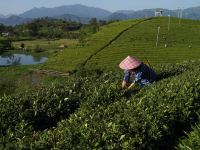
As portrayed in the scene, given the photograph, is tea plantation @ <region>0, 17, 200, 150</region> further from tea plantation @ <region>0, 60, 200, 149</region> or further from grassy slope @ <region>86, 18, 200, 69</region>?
grassy slope @ <region>86, 18, 200, 69</region>

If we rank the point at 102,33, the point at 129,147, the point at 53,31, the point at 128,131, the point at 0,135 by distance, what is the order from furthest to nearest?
the point at 53,31
the point at 102,33
the point at 0,135
the point at 128,131
the point at 129,147

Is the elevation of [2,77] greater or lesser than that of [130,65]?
lesser

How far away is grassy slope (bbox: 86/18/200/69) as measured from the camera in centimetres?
6675

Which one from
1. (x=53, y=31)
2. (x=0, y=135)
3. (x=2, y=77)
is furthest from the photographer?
(x=53, y=31)

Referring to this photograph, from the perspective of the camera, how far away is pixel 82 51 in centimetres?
7656

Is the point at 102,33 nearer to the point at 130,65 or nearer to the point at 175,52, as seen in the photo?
the point at 175,52

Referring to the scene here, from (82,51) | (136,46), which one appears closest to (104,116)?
(136,46)

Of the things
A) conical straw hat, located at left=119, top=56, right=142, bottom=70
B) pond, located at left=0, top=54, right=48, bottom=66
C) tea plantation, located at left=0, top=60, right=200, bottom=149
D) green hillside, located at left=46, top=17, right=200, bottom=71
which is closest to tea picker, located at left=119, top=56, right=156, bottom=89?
conical straw hat, located at left=119, top=56, right=142, bottom=70

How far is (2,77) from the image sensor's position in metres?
68.1

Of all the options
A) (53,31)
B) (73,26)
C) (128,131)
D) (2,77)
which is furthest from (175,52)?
(73,26)

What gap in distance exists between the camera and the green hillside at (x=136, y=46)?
221 ft

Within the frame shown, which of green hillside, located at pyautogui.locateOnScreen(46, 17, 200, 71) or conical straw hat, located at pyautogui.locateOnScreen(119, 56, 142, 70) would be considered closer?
conical straw hat, located at pyautogui.locateOnScreen(119, 56, 142, 70)

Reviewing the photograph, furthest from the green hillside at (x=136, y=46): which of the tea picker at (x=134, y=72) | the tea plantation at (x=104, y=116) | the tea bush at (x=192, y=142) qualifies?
the tea bush at (x=192, y=142)

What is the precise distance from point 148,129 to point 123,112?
107cm
